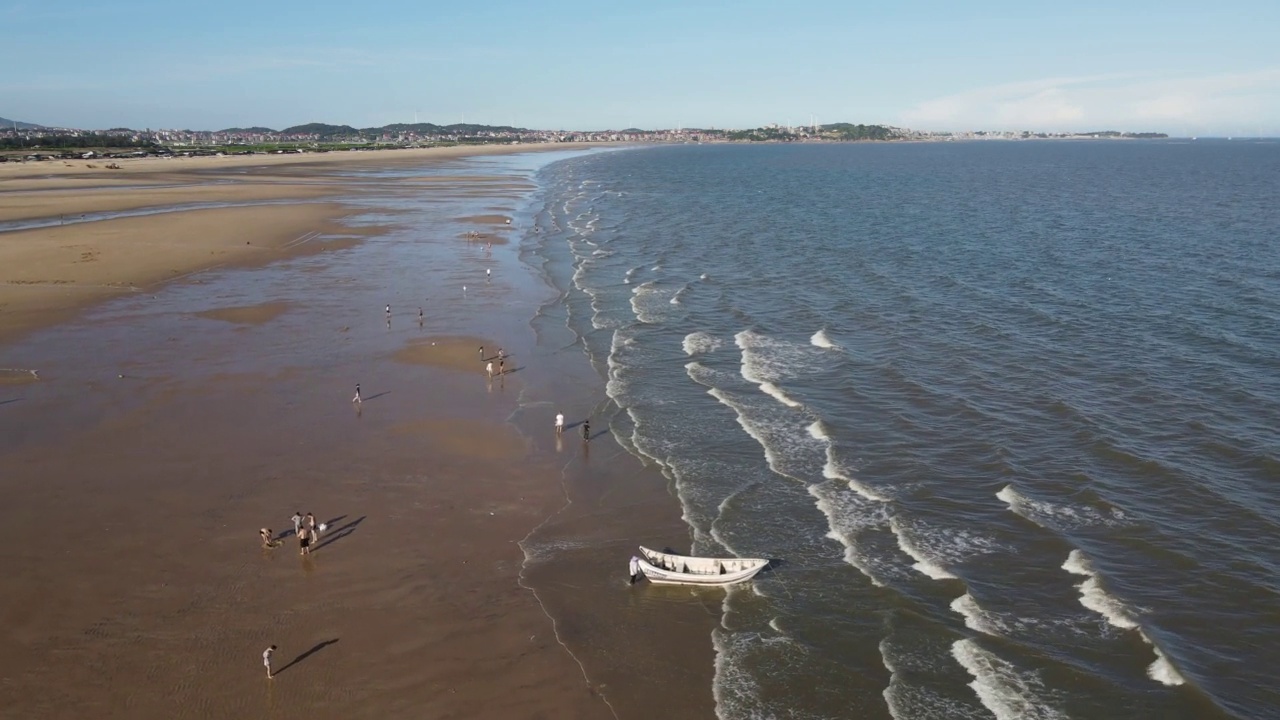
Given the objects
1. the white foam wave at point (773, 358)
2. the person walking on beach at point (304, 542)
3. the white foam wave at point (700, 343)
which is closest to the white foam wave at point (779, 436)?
the white foam wave at point (773, 358)

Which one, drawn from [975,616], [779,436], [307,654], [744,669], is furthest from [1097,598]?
[307,654]

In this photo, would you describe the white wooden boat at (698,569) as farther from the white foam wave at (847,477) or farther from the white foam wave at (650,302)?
the white foam wave at (650,302)

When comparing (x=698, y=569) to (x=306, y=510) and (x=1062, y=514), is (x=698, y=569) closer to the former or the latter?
(x=1062, y=514)

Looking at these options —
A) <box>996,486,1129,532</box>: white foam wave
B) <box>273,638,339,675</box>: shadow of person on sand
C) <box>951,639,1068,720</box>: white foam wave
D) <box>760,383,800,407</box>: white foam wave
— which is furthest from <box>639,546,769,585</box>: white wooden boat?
<box>760,383,800,407</box>: white foam wave

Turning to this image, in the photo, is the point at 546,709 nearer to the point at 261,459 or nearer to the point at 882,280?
the point at 261,459

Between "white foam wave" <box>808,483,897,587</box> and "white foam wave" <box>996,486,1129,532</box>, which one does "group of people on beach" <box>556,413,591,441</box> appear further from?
"white foam wave" <box>996,486,1129,532</box>
